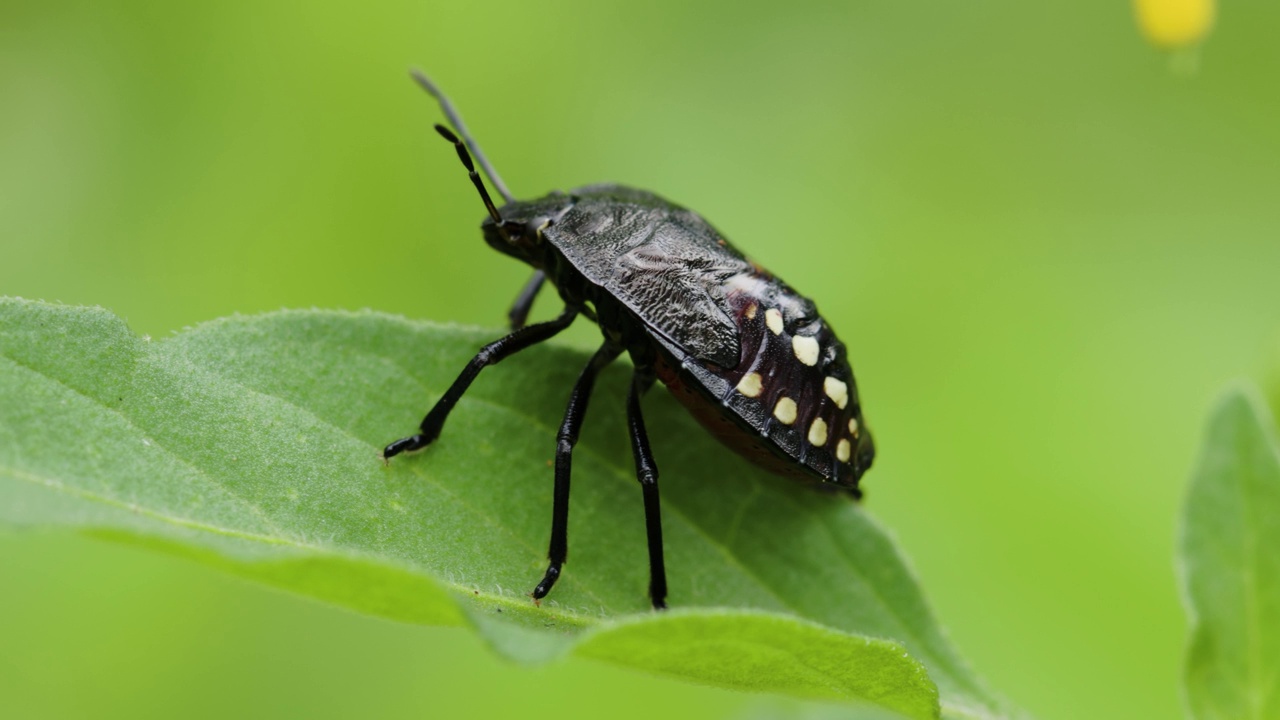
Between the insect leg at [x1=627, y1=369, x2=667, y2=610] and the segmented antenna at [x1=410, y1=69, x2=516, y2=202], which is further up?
the segmented antenna at [x1=410, y1=69, x2=516, y2=202]

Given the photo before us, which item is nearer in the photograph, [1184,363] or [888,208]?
[1184,363]

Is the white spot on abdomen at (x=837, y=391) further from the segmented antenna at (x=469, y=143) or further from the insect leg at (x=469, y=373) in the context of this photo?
the segmented antenna at (x=469, y=143)

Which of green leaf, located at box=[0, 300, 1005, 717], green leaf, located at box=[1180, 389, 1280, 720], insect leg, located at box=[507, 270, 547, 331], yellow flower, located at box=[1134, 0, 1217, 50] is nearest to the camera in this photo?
green leaf, located at box=[0, 300, 1005, 717]

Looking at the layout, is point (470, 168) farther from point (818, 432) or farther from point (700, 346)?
point (818, 432)

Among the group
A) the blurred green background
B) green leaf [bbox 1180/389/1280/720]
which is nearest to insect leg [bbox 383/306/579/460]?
the blurred green background

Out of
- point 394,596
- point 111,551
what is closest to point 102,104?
point 111,551

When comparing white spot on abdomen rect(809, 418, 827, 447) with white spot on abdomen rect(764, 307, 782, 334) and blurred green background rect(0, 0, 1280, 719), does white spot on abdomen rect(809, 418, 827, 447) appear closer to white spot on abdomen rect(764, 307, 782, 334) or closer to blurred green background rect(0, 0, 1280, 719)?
white spot on abdomen rect(764, 307, 782, 334)

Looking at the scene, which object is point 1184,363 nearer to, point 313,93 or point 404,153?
point 404,153
